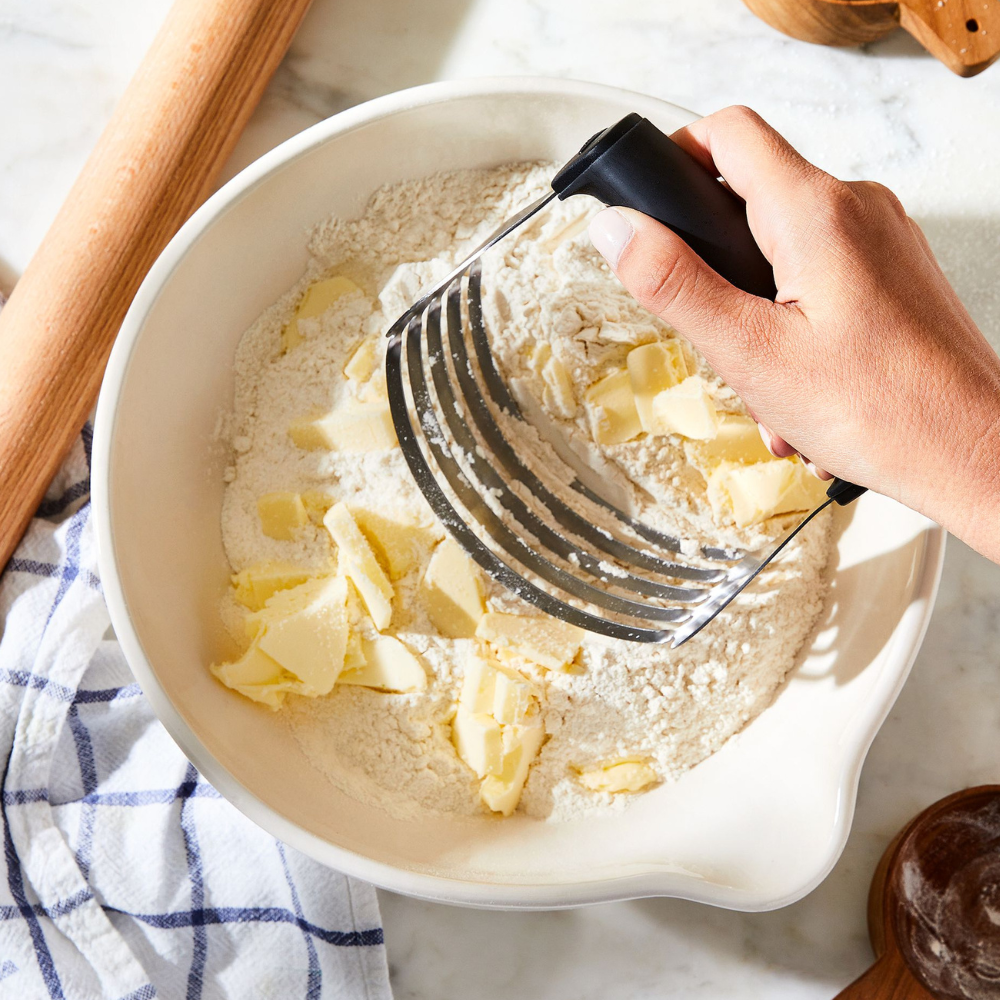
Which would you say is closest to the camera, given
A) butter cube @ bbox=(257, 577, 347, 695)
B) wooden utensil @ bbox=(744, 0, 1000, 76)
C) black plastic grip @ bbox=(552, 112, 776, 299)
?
black plastic grip @ bbox=(552, 112, 776, 299)

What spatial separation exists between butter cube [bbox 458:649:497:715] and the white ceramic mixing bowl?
116mm

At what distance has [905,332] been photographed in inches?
22.9

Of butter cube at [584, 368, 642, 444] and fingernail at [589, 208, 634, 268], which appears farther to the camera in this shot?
butter cube at [584, 368, 642, 444]

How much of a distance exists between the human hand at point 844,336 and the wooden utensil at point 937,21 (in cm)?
32

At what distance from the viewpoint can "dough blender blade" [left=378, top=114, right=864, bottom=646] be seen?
2.32ft

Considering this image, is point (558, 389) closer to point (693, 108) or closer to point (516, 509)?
point (516, 509)

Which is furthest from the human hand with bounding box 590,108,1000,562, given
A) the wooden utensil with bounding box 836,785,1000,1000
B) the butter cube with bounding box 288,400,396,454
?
the wooden utensil with bounding box 836,785,1000,1000

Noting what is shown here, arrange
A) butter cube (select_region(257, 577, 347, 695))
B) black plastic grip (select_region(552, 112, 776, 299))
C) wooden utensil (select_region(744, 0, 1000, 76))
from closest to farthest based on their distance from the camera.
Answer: black plastic grip (select_region(552, 112, 776, 299)) → butter cube (select_region(257, 577, 347, 695)) → wooden utensil (select_region(744, 0, 1000, 76))

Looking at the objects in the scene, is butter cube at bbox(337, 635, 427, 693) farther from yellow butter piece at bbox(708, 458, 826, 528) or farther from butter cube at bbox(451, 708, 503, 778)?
yellow butter piece at bbox(708, 458, 826, 528)

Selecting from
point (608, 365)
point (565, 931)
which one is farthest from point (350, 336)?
point (565, 931)

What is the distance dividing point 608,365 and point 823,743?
1.14 ft

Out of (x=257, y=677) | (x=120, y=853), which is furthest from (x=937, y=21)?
(x=120, y=853)

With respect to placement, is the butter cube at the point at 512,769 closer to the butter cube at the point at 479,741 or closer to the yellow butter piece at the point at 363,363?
the butter cube at the point at 479,741

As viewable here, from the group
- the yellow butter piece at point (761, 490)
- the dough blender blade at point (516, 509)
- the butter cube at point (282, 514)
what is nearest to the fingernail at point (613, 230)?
the dough blender blade at point (516, 509)
